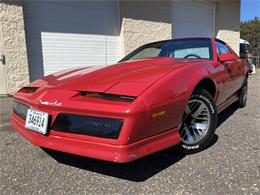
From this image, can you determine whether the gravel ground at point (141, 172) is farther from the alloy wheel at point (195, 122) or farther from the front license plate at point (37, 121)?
the front license plate at point (37, 121)

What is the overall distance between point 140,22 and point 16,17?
447 centimetres

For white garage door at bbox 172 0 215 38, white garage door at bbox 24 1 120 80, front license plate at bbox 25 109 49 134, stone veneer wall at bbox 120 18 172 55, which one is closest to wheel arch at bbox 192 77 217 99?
front license plate at bbox 25 109 49 134

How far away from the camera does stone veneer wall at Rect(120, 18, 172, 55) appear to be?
9.80m

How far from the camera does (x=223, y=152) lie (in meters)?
3.06

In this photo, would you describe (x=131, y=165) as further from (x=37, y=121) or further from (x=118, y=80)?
(x=37, y=121)

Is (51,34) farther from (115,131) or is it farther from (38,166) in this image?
(115,131)

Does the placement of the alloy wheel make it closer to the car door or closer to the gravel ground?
→ the gravel ground

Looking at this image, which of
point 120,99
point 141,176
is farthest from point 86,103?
point 141,176

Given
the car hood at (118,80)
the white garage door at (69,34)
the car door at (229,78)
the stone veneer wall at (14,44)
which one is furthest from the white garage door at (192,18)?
the car hood at (118,80)

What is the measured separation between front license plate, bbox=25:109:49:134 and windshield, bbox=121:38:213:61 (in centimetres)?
191

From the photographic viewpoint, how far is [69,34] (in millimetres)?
8438

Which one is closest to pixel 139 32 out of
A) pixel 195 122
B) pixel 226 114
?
pixel 226 114

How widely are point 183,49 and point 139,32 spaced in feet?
21.6

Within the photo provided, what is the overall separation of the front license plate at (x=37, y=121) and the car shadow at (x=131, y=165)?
0.56 meters
